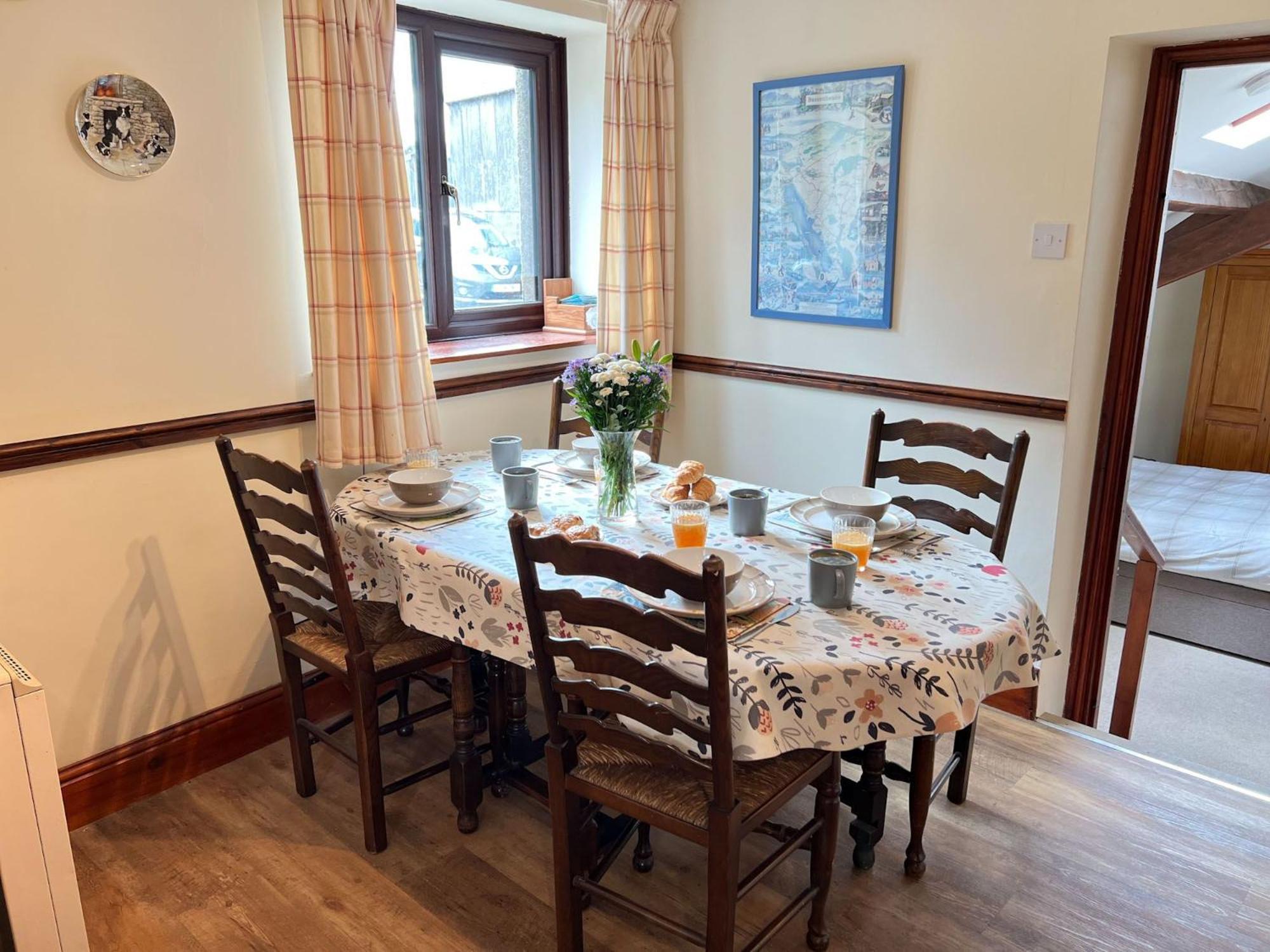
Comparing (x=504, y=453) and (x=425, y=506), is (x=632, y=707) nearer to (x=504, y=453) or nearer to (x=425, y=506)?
(x=425, y=506)

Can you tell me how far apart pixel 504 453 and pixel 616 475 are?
0.47 meters

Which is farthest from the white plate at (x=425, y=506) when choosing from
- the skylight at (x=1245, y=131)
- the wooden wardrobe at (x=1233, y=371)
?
the wooden wardrobe at (x=1233, y=371)

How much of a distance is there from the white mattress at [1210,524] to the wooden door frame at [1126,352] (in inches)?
76.5

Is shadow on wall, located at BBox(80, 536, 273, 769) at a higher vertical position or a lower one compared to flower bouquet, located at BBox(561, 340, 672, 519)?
lower

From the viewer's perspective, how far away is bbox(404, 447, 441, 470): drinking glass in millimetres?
2605

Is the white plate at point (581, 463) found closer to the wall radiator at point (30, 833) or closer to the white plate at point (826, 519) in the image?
the white plate at point (826, 519)

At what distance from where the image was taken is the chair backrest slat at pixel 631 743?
160cm

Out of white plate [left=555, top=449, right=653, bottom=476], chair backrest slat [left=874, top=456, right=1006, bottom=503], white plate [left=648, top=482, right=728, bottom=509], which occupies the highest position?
chair backrest slat [left=874, top=456, right=1006, bottom=503]

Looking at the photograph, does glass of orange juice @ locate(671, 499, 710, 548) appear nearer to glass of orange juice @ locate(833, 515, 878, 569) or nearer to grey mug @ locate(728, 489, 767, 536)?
grey mug @ locate(728, 489, 767, 536)

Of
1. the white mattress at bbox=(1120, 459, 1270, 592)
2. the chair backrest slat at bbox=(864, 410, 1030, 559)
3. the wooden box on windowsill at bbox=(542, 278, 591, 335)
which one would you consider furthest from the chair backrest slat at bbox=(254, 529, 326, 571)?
the white mattress at bbox=(1120, 459, 1270, 592)

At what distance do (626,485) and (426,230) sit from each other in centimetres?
146

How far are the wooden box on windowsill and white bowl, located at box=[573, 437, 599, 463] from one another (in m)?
0.90

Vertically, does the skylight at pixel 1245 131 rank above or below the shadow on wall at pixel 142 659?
above

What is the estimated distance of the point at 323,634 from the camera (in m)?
2.33
